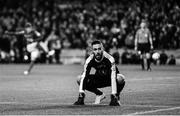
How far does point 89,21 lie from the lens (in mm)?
39750

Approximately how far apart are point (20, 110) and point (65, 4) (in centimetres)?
3070

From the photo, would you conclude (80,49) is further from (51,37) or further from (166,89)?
(166,89)

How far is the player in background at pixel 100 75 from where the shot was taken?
13180 millimetres

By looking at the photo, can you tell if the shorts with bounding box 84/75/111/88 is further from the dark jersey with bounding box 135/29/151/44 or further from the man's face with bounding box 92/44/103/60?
the dark jersey with bounding box 135/29/151/44

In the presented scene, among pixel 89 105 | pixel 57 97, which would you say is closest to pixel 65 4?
pixel 57 97

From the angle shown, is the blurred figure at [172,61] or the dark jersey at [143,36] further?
the blurred figure at [172,61]

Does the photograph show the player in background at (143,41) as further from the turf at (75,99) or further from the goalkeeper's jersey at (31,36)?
the turf at (75,99)

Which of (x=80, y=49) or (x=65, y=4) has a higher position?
(x=65, y=4)

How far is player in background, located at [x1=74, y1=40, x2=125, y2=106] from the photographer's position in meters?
13.2

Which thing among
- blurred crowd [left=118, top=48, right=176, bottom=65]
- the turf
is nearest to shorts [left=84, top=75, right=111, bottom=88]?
the turf

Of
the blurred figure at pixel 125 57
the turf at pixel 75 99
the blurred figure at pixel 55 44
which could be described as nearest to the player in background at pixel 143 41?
the blurred figure at pixel 125 57

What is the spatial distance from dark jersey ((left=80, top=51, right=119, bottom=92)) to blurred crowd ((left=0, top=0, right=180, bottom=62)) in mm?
23021

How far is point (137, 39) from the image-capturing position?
31.6m

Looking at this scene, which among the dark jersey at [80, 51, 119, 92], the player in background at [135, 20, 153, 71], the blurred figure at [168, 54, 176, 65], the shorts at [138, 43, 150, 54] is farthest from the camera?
the blurred figure at [168, 54, 176, 65]
